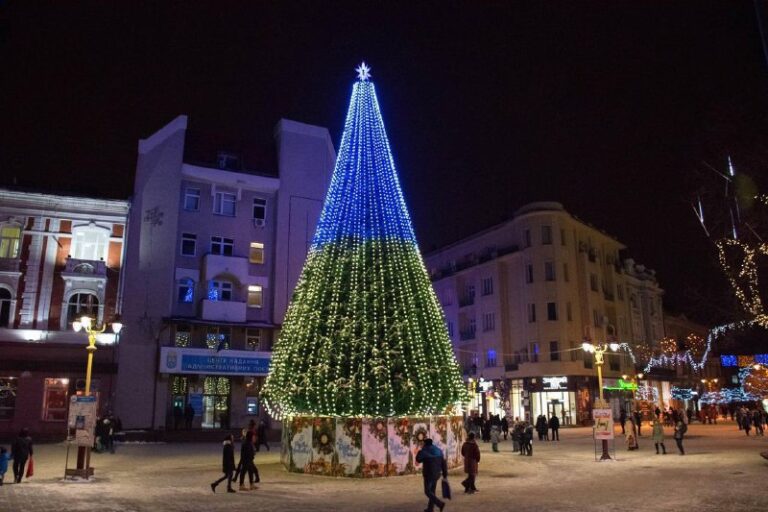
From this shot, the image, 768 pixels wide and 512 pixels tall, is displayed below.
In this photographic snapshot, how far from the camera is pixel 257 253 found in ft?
125

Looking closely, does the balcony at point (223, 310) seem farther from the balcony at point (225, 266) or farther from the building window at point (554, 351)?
the building window at point (554, 351)

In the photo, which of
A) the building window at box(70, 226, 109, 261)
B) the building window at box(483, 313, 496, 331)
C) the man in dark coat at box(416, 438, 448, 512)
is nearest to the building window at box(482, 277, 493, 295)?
the building window at box(483, 313, 496, 331)

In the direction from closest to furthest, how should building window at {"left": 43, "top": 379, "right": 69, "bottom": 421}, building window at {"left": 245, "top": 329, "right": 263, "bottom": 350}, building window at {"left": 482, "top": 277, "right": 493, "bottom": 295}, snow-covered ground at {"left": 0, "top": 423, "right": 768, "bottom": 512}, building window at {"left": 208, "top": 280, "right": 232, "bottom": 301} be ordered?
snow-covered ground at {"left": 0, "top": 423, "right": 768, "bottom": 512} < building window at {"left": 43, "top": 379, "right": 69, "bottom": 421} < building window at {"left": 208, "top": 280, "right": 232, "bottom": 301} < building window at {"left": 245, "top": 329, "right": 263, "bottom": 350} < building window at {"left": 482, "top": 277, "right": 493, "bottom": 295}

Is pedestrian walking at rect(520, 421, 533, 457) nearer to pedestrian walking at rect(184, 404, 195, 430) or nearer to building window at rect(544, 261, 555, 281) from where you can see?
pedestrian walking at rect(184, 404, 195, 430)

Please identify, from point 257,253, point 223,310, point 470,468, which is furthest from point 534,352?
point 470,468

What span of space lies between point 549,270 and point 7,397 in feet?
127

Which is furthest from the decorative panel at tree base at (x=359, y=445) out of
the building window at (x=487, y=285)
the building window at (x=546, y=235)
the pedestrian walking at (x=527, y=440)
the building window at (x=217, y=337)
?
the building window at (x=487, y=285)

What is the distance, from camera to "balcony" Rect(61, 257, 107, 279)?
33312 millimetres

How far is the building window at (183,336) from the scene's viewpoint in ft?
114

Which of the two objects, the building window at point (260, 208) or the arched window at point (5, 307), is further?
the building window at point (260, 208)

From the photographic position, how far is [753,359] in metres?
32.8

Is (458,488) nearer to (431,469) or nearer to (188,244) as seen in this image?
(431,469)

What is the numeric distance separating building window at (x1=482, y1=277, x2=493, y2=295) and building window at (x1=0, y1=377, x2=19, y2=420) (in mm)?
37188

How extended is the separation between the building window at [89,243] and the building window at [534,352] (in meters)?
32.8
